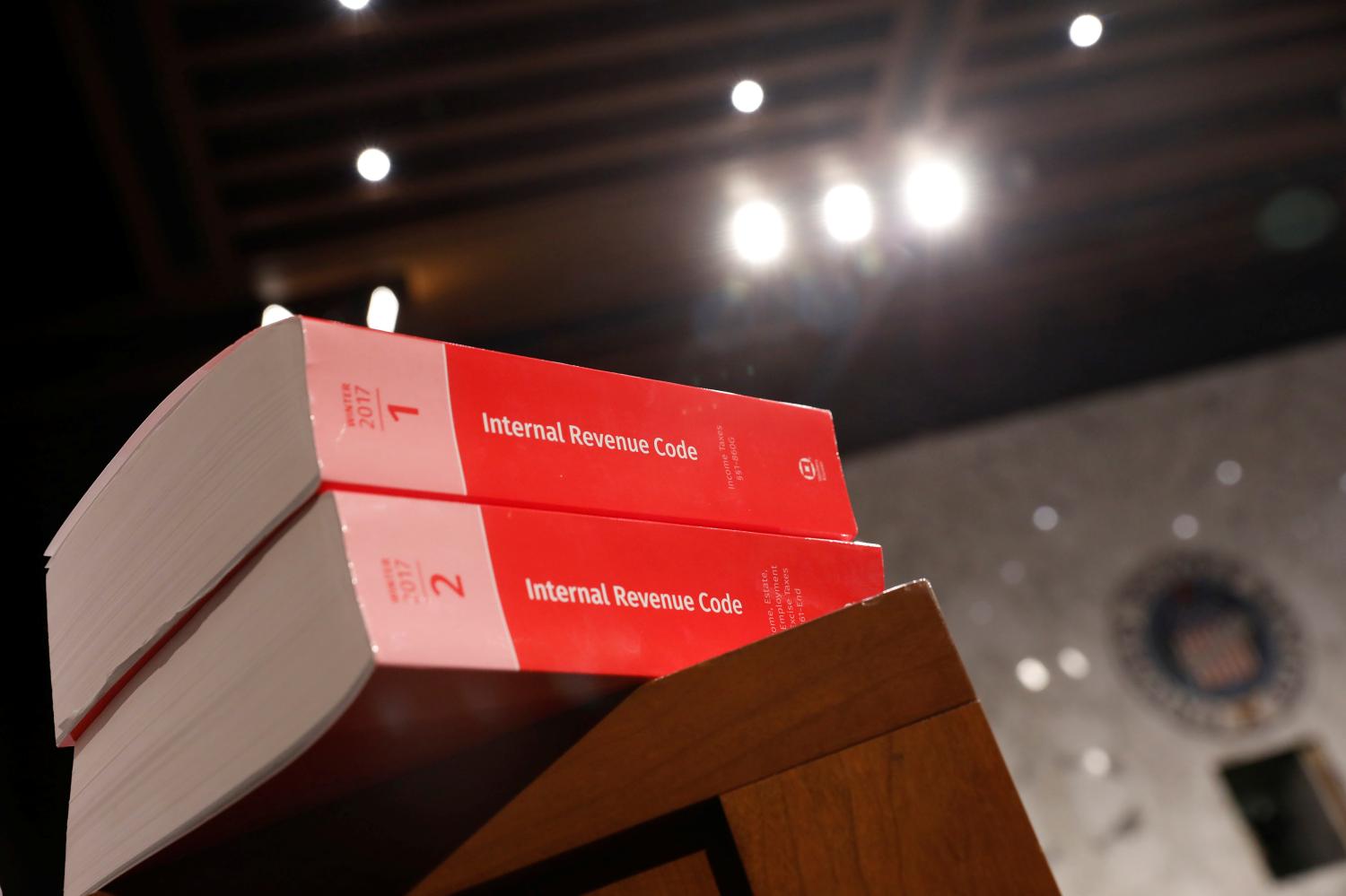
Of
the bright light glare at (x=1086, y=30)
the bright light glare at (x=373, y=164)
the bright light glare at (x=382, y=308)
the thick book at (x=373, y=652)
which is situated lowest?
the thick book at (x=373, y=652)

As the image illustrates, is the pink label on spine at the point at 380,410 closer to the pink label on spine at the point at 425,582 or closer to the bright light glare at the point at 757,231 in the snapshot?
the pink label on spine at the point at 425,582

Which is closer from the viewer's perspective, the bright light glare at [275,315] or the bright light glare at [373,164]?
the bright light glare at [275,315]

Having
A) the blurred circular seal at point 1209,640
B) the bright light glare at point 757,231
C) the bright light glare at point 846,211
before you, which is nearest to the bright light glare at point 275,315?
the bright light glare at point 757,231

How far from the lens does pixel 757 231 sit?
3281mm

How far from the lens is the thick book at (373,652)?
1.56 feet

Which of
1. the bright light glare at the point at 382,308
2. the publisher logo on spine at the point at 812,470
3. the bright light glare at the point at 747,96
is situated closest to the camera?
the publisher logo on spine at the point at 812,470

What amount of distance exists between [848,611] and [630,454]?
16 centimetres

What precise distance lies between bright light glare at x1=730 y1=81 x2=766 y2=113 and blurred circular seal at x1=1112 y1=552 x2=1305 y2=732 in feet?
9.11

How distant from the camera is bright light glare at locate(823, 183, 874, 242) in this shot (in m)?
3.30

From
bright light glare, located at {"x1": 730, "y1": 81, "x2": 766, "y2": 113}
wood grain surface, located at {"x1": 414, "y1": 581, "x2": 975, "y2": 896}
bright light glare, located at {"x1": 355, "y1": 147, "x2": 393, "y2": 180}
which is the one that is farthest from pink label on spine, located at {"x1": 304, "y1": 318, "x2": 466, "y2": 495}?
bright light glare, located at {"x1": 730, "y1": 81, "x2": 766, "y2": 113}

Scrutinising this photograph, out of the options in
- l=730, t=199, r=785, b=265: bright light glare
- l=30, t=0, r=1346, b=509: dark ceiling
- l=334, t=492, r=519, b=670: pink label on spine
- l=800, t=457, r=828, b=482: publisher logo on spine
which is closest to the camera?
l=334, t=492, r=519, b=670: pink label on spine

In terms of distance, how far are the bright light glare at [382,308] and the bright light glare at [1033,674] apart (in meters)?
2.88

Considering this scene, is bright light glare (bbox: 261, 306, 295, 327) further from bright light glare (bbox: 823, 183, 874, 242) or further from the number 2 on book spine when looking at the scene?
bright light glare (bbox: 823, 183, 874, 242)

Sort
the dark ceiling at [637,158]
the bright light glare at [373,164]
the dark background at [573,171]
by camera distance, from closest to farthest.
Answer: the dark background at [573,171]
the dark ceiling at [637,158]
the bright light glare at [373,164]
